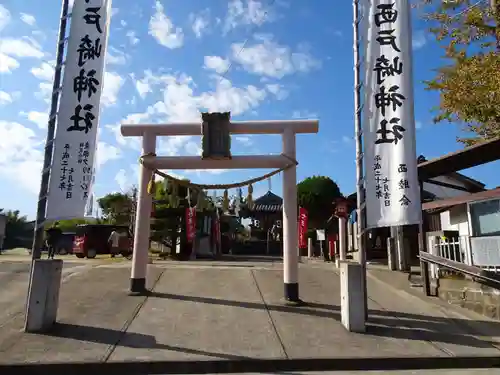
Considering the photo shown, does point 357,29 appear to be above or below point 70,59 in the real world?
above

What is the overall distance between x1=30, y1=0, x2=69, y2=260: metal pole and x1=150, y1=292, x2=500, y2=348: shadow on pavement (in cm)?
300

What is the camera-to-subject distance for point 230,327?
286 inches

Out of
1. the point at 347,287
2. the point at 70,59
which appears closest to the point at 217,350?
the point at 347,287

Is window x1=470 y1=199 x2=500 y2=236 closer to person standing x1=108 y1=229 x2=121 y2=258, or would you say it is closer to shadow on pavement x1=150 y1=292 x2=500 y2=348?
shadow on pavement x1=150 y1=292 x2=500 y2=348

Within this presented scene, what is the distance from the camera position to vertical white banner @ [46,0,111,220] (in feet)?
24.6

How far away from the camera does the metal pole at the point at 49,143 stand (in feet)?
24.1

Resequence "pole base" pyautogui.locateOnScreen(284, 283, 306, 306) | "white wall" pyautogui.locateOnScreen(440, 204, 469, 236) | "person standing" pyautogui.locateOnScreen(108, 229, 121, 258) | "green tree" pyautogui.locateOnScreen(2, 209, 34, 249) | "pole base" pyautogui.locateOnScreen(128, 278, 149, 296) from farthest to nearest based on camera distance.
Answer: "green tree" pyautogui.locateOnScreen(2, 209, 34, 249), "person standing" pyautogui.locateOnScreen(108, 229, 121, 258), "white wall" pyautogui.locateOnScreen(440, 204, 469, 236), "pole base" pyautogui.locateOnScreen(128, 278, 149, 296), "pole base" pyautogui.locateOnScreen(284, 283, 306, 306)

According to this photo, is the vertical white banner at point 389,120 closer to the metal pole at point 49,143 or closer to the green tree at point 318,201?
the metal pole at point 49,143

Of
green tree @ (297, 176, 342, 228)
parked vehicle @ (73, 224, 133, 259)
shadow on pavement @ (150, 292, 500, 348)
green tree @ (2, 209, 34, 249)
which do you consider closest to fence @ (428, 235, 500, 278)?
shadow on pavement @ (150, 292, 500, 348)

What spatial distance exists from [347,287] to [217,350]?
2.65 meters

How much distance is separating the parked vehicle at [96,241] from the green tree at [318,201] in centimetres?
1425

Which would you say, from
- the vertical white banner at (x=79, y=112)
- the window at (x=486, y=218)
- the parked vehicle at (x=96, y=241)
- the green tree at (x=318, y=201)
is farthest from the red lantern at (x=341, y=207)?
the green tree at (x=318, y=201)

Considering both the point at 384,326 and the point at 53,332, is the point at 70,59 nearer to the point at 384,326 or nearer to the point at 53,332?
the point at 53,332

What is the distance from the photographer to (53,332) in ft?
22.3
